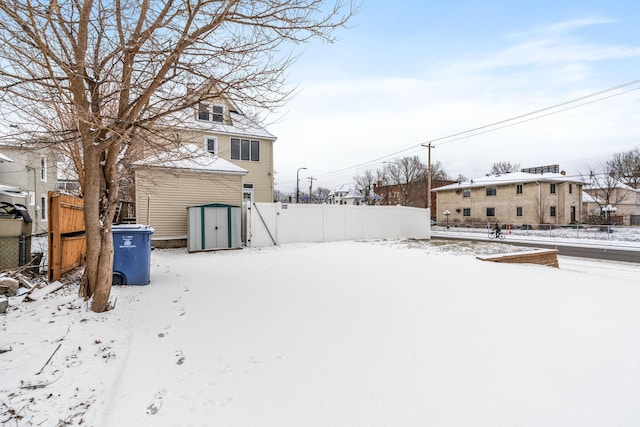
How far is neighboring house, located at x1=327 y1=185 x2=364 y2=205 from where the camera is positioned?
57719mm

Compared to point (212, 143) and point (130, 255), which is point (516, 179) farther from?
point (130, 255)

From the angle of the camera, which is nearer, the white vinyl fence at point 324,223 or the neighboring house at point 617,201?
the white vinyl fence at point 324,223

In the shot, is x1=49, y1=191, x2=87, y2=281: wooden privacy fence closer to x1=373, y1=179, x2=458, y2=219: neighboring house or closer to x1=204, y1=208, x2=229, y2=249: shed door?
x1=204, y1=208, x2=229, y2=249: shed door

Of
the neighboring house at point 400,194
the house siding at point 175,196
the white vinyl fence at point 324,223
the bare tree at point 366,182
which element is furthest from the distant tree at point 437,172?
the house siding at point 175,196

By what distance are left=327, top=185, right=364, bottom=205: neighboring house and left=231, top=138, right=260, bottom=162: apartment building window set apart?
120 ft

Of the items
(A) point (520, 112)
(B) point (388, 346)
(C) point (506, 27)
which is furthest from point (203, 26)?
(A) point (520, 112)

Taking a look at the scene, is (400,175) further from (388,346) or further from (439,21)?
(388,346)

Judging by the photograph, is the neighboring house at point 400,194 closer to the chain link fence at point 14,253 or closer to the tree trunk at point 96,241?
the chain link fence at point 14,253

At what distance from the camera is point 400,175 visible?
52062 mm

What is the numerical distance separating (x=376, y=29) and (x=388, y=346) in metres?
5.88

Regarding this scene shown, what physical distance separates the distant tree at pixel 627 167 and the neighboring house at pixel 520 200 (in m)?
7.72

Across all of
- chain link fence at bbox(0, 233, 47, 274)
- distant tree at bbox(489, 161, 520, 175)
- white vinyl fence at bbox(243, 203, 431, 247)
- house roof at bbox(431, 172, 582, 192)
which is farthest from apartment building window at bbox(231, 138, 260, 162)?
distant tree at bbox(489, 161, 520, 175)

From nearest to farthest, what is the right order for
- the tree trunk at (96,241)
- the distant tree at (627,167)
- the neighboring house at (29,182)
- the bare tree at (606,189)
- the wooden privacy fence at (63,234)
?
the tree trunk at (96,241), the wooden privacy fence at (63,234), the neighboring house at (29,182), the bare tree at (606,189), the distant tree at (627,167)

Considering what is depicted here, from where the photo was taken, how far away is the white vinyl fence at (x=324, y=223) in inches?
497
